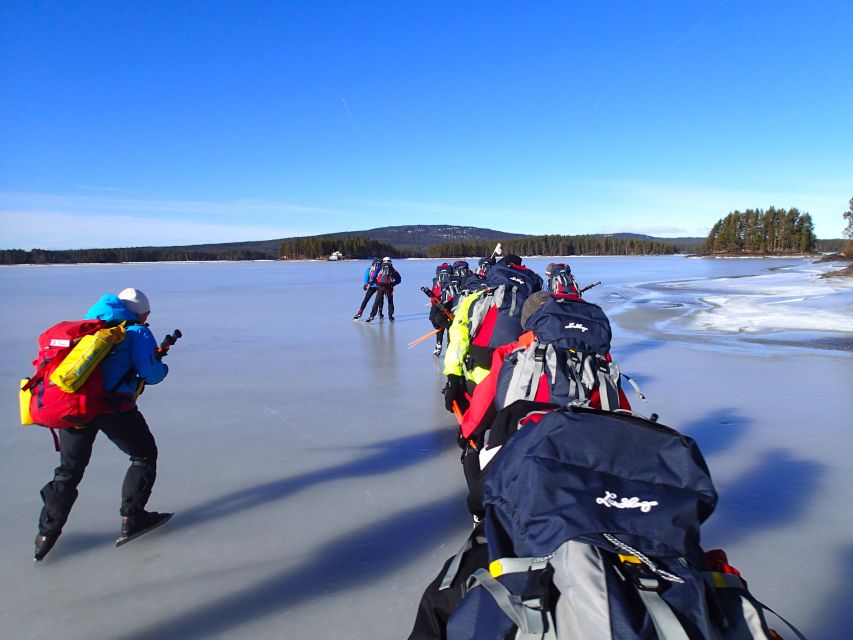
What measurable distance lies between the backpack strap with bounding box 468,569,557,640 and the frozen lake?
1299mm

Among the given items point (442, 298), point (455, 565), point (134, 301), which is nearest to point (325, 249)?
point (442, 298)

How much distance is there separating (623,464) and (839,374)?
21.5 feet

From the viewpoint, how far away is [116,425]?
2676mm

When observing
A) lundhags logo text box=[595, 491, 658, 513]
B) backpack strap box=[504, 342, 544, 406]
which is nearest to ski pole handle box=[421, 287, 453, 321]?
backpack strap box=[504, 342, 544, 406]

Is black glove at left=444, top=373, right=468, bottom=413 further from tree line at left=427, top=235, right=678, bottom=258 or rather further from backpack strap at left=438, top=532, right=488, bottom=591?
tree line at left=427, top=235, right=678, bottom=258

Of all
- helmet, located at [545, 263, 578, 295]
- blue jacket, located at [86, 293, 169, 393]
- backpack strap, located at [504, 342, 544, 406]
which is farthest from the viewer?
helmet, located at [545, 263, 578, 295]

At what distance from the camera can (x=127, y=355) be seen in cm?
265

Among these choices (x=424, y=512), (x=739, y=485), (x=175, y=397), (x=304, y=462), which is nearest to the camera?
(x=424, y=512)

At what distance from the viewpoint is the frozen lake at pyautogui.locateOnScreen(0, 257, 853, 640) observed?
2350 millimetres

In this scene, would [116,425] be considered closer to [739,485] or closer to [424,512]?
[424,512]

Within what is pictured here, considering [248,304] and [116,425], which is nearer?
[116,425]

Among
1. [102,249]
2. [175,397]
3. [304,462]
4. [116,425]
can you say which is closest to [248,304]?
[175,397]

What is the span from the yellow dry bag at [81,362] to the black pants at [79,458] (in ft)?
0.95

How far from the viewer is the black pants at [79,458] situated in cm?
261
